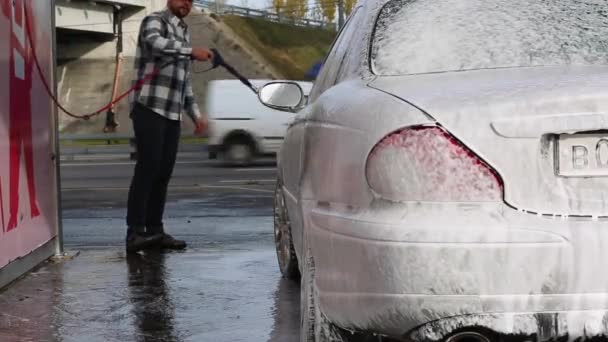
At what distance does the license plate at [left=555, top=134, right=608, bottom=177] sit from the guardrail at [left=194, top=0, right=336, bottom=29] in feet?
209

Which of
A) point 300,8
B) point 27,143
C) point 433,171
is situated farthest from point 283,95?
point 300,8

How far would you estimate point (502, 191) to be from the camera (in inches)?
125

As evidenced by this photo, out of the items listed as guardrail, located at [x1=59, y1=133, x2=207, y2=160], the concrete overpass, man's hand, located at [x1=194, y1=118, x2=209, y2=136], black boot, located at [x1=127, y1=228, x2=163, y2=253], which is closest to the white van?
guardrail, located at [x1=59, y1=133, x2=207, y2=160]

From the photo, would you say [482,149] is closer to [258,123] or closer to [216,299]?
[216,299]

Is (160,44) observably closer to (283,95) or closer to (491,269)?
(283,95)

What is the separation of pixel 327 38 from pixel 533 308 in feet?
245

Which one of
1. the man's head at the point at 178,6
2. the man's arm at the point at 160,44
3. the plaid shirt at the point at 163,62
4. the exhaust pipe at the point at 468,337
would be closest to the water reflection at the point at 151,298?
the plaid shirt at the point at 163,62

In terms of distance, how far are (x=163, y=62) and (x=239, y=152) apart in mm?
14751

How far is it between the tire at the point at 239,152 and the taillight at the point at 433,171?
19139mm

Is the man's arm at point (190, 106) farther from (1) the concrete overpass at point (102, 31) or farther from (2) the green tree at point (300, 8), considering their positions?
(2) the green tree at point (300, 8)

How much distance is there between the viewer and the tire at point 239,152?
22359mm

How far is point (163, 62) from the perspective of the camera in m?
7.62

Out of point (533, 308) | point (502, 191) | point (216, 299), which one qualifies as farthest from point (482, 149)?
point (216, 299)

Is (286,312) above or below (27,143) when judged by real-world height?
below
